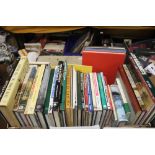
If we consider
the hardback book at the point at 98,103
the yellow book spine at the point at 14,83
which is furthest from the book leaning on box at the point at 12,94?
the hardback book at the point at 98,103

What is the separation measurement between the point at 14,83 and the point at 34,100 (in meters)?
0.12

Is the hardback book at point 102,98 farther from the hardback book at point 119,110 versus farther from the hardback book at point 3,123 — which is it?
the hardback book at point 3,123

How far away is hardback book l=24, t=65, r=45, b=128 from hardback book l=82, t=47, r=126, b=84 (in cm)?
31

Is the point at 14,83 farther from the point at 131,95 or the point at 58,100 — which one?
the point at 131,95

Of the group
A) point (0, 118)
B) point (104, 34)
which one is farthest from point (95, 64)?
point (0, 118)

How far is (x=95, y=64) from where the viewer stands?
108 cm

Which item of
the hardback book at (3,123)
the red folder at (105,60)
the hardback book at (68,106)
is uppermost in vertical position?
the red folder at (105,60)

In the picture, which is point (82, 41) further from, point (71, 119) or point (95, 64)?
point (71, 119)

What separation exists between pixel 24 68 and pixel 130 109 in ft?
1.86

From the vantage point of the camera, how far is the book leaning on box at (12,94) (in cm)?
67

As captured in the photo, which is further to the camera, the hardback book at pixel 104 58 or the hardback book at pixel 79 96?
the hardback book at pixel 104 58

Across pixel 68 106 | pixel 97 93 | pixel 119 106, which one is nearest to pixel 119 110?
pixel 119 106

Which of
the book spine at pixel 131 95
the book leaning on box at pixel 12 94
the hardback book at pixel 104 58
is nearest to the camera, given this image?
the book leaning on box at pixel 12 94

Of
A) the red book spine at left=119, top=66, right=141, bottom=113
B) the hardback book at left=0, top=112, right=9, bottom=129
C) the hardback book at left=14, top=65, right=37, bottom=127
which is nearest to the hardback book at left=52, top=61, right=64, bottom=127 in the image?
the hardback book at left=14, top=65, right=37, bottom=127
